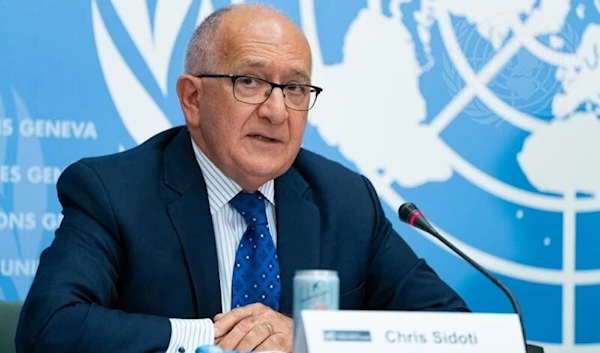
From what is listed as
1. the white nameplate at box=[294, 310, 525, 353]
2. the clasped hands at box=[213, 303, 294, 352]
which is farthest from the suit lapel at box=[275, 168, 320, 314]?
the white nameplate at box=[294, 310, 525, 353]

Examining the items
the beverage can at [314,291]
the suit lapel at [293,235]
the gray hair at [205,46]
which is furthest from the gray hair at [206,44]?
the beverage can at [314,291]

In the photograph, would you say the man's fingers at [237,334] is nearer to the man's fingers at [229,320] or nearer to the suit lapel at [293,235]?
the man's fingers at [229,320]

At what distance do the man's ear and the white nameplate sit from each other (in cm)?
134

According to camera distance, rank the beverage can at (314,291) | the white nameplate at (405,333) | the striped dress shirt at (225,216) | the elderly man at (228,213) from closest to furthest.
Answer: the white nameplate at (405,333) → the beverage can at (314,291) → the elderly man at (228,213) → the striped dress shirt at (225,216)

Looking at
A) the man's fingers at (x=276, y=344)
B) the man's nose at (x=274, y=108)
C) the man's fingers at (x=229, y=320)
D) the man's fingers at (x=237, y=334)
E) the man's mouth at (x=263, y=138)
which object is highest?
the man's nose at (x=274, y=108)

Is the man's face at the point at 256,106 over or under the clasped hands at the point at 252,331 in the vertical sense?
over

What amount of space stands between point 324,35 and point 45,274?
65.8 inches

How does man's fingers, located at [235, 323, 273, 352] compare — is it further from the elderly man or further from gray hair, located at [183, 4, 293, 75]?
gray hair, located at [183, 4, 293, 75]

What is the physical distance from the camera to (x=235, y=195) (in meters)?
2.90

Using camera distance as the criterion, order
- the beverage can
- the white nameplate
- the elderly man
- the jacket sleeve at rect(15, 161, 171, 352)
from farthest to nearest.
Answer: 1. the elderly man
2. the jacket sleeve at rect(15, 161, 171, 352)
3. the beverage can
4. the white nameplate

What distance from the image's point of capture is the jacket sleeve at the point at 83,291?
7.68 feet

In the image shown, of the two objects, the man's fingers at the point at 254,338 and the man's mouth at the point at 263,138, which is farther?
the man's mouth at the point at 263,138

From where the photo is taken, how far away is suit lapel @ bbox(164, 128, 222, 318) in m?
2.75

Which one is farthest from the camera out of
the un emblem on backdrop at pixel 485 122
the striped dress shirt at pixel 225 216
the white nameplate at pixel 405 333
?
the un emblem on backdrop at pixel 485 122
